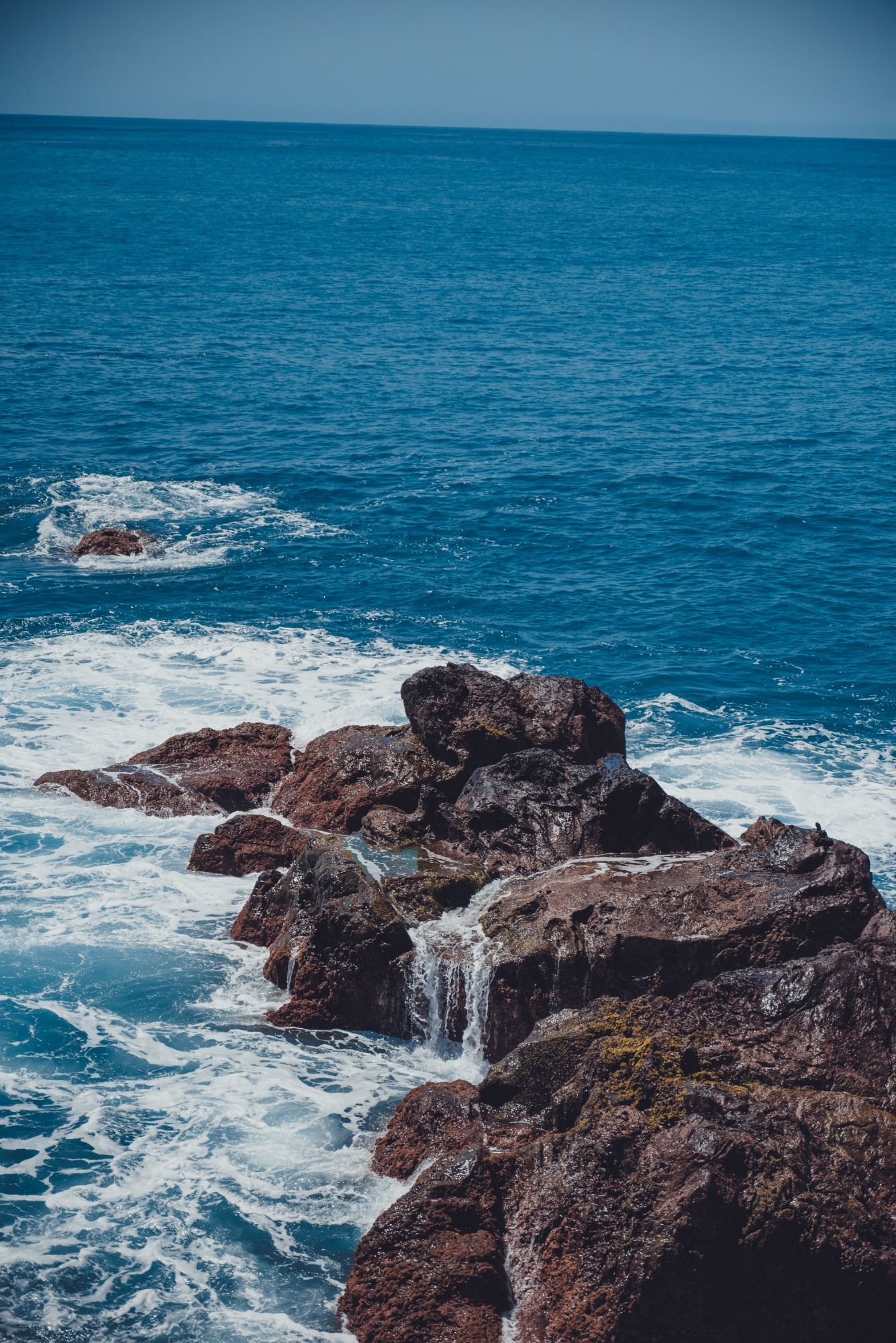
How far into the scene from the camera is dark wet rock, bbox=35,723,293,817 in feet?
92.0

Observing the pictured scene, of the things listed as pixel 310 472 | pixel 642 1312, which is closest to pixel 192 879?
pixel 642 1312

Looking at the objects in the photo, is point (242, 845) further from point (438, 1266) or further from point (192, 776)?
point (438, 1266)

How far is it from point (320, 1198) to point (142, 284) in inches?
3238

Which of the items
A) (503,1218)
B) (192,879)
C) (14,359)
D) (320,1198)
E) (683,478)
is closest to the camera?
(503,1218)

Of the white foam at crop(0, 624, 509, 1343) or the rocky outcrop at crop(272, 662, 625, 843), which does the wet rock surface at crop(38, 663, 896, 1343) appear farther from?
the white foam at crop(0, 624, 509, 1343)

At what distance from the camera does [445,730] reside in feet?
Answer: 86.0

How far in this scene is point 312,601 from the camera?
3994 centimetres

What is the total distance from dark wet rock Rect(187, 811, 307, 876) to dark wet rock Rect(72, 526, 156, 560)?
19969mm

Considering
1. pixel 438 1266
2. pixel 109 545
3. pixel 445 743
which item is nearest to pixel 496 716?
pixel 445 743

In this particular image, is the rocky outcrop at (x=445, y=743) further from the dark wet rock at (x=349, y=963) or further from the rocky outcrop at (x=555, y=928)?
the dark wet rock at (x=349, y=963)

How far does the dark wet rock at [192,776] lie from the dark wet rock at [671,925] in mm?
9239

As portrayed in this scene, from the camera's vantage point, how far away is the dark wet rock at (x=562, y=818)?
23.4 meters

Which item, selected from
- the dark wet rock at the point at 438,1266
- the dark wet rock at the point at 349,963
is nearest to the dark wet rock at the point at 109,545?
the dark wet rock at the point at 349,963

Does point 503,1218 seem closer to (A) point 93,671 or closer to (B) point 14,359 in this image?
(A) point 93,671
